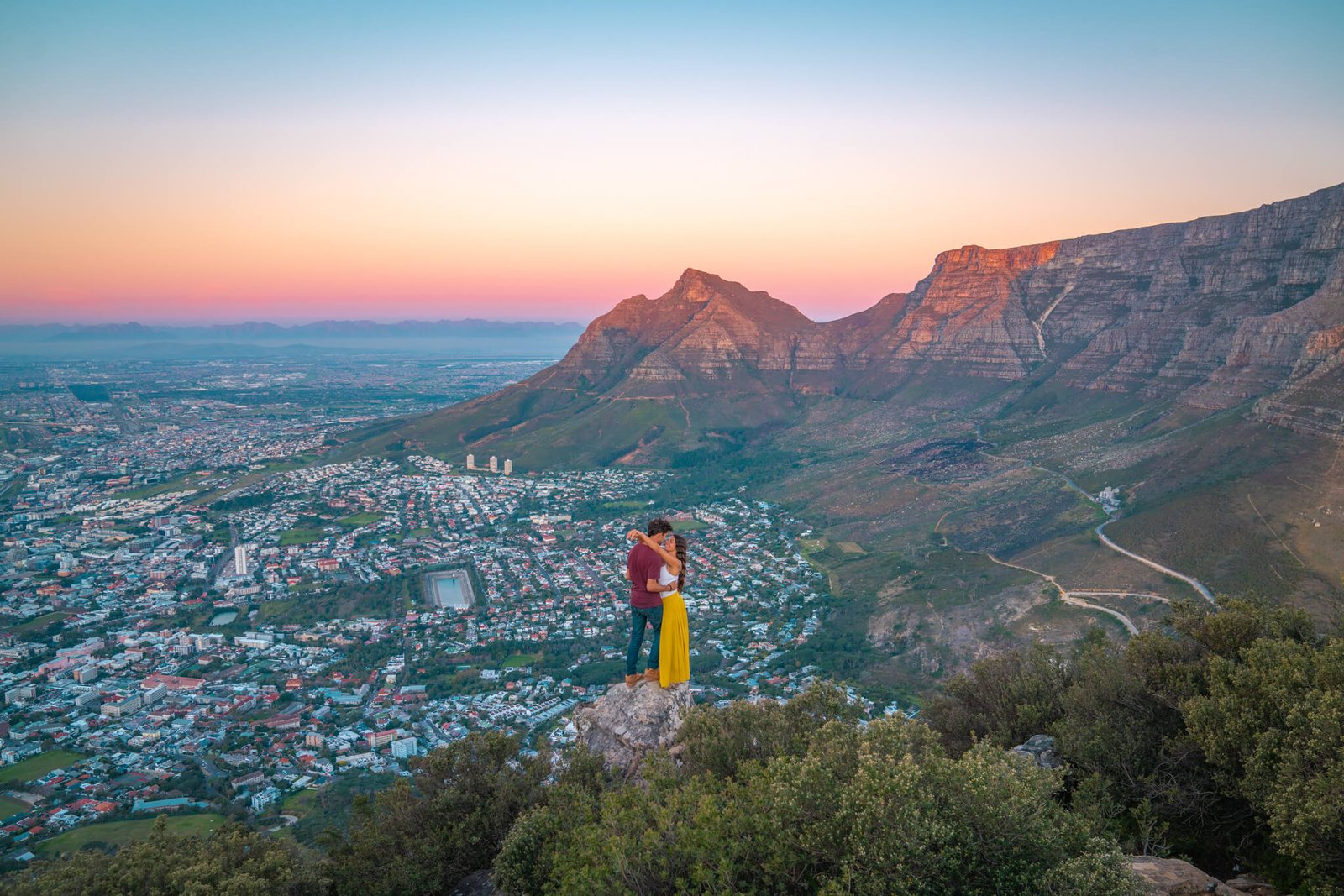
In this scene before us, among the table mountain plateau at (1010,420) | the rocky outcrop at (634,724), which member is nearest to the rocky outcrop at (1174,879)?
the rocky outcrop at (634,724)

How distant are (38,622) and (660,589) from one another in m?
62.0

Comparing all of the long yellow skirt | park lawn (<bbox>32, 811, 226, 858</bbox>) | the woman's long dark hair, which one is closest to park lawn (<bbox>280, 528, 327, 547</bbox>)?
park lawn (<bbox>32, 811, 226, 858</bbox>)

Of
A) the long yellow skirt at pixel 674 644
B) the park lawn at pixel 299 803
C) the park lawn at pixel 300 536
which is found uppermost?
the long yellow skirt at pixel 674 644

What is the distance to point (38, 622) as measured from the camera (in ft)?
171

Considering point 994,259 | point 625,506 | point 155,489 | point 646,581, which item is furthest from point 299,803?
point 994,259

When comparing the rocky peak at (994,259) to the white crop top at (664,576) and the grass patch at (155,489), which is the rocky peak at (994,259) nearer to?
the white crop top at (664,576)

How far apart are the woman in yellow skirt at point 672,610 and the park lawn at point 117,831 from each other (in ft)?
76.7

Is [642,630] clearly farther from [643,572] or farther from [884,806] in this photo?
[884,806]

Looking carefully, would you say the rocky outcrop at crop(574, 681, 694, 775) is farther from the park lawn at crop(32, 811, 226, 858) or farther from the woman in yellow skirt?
the park lawn at crop(32, 811, 226, 858)

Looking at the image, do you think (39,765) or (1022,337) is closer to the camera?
(39,765)

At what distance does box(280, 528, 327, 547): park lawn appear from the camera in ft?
249

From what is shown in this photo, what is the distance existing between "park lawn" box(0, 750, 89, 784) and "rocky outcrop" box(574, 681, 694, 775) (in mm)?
34718

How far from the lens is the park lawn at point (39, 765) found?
1300 inches

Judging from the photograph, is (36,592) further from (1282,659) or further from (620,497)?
(1282,659)
